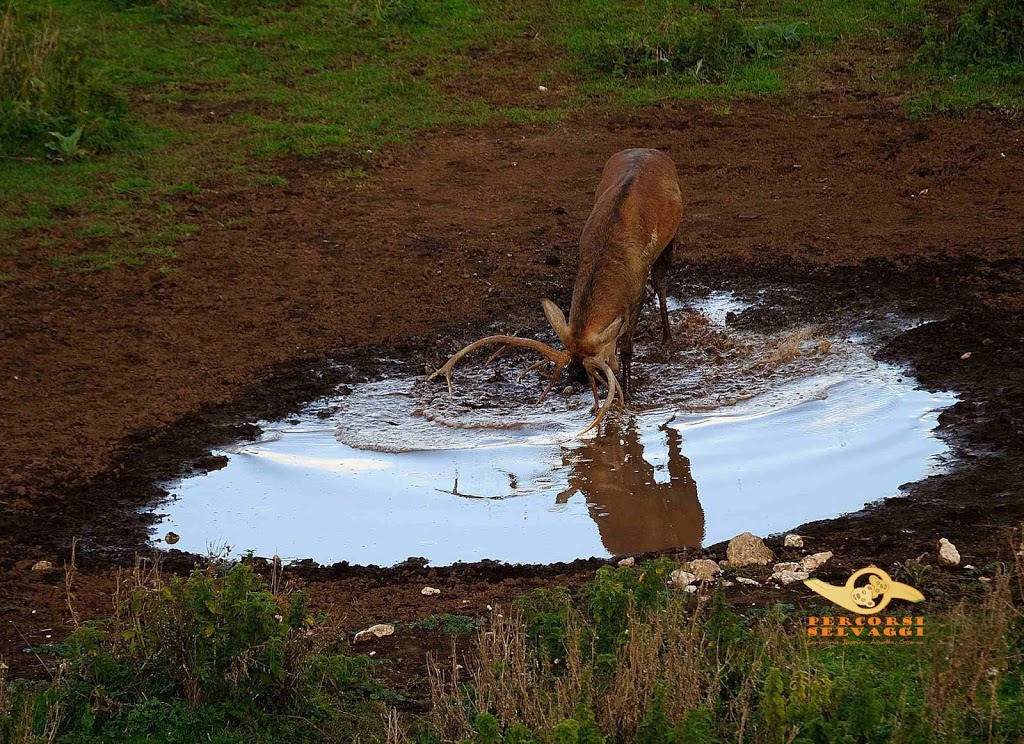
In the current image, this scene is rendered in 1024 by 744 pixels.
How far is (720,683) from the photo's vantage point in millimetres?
5371

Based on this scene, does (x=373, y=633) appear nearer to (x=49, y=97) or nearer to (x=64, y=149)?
(x=64, y=149)

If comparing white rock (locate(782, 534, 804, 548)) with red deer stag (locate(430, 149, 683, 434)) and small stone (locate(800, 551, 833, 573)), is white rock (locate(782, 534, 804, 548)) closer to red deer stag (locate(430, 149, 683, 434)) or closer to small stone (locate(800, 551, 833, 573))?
small stone (locate(800, 551, 833, 573))

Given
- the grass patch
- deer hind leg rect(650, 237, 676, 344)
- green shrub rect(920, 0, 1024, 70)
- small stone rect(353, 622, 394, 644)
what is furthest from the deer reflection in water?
green shrub rect(920, 0, 1024, 70)

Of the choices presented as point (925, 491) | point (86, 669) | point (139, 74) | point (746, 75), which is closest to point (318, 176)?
point (139, 74)

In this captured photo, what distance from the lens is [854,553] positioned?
7.20m

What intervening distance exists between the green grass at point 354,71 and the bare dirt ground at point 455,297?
0.66 m

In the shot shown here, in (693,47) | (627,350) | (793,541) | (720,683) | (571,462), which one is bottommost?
(720,683)

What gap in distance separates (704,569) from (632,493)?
2.04 m

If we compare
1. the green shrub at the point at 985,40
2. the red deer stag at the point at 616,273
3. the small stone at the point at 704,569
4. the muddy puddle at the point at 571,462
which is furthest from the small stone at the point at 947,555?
the green shrub at the point at 985,40

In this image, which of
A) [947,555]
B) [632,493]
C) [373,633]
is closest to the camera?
[373,633]

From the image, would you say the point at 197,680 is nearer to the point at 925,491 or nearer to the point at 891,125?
the point at 925,491

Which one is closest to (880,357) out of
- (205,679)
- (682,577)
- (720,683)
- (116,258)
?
(682,577)

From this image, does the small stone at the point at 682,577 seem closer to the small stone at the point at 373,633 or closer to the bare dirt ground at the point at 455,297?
the bare dirt ground at the point at 455,297

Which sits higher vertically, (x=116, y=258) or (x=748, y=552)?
(x=116, y=258)
